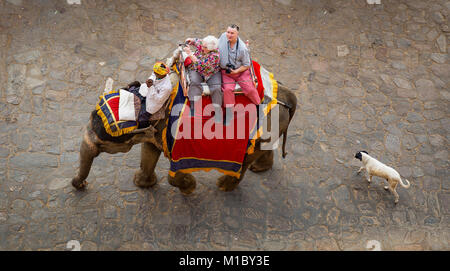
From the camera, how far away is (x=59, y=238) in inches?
236

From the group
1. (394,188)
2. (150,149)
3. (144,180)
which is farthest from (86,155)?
(394,188)

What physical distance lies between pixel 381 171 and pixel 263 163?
5.56 ft

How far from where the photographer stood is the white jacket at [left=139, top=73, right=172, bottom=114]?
4.92 metres

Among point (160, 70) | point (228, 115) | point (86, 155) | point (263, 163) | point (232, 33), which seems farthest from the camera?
point (263, 163)

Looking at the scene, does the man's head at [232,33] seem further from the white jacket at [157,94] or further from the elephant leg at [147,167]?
the elephant leg at [147,167]

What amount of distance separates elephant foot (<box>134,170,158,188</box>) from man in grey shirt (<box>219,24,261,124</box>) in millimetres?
1672

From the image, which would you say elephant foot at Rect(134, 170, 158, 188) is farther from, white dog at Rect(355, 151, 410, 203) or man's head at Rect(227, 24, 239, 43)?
white dog at Rect(355, 151, 410, 203)

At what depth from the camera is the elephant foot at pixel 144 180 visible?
640cm

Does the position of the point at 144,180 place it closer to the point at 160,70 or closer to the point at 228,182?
the point at 228,182

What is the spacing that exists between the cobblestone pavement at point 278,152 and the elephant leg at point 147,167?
16 centimetres

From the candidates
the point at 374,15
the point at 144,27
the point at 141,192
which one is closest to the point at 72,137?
the point at 141,192

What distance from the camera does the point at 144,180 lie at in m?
6.46

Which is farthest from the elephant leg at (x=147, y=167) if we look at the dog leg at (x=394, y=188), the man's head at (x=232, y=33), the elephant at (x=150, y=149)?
the dog leg at (x=394, y=188)

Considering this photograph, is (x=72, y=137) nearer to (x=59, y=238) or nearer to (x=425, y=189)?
(x=59, y=238)
